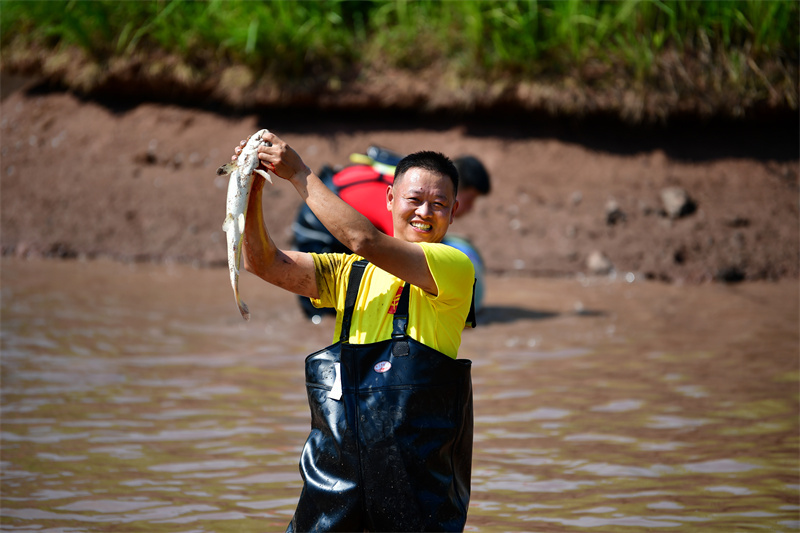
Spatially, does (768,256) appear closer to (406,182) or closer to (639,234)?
(639,234)

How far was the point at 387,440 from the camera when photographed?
6.46ft

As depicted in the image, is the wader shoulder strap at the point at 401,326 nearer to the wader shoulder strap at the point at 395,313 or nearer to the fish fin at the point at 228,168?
the wader shoulder strap at the point at 395,313

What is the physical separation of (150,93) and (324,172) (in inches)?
159

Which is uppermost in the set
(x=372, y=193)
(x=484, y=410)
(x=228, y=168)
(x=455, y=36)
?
(x=455, y=36)

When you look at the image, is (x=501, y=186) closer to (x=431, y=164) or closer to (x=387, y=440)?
(x=431, y=164)

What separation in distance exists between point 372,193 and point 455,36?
346 centimetres

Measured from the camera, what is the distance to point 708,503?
2.90 m

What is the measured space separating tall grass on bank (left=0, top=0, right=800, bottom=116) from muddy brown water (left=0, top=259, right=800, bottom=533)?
2.30 metres

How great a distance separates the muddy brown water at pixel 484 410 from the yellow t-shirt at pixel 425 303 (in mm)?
908

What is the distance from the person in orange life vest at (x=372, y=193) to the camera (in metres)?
4.77

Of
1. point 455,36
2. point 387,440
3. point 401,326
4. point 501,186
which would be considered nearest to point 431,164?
point 401,326

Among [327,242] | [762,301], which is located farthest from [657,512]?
[762,301]

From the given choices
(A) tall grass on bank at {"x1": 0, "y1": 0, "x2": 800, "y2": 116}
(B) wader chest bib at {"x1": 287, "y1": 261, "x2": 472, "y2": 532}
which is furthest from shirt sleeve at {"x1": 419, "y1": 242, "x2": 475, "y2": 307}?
(A) tall grass on bank at {"x1": 0, "y1": 0, "x2": 800, "y2": 116}

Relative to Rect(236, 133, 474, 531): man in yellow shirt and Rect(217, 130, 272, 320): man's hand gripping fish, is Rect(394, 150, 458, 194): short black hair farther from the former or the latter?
Rect(217, 130, 272, 320): man's hand gripping fish
